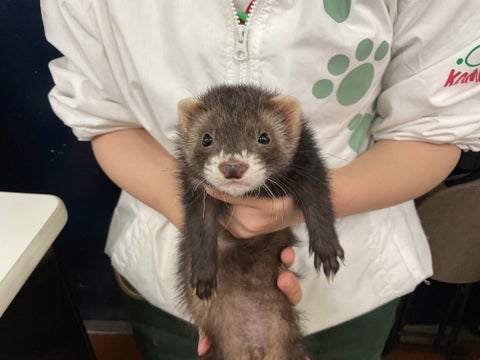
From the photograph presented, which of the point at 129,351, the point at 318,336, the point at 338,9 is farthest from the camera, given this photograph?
the point at 129,351

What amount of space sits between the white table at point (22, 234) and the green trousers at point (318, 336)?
1.30 ft

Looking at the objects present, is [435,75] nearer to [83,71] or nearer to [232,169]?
[232,169]

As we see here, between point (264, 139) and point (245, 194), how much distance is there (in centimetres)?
10

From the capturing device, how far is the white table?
0.66m

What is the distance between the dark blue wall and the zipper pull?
628 mm

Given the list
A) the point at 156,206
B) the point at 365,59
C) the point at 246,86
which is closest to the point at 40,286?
Result: the point at 156,206

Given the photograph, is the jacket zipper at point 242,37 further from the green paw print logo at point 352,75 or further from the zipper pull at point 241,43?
the green paw print logo at point 352,75

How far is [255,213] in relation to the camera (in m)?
0.75

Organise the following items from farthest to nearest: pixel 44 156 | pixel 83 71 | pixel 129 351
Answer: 1. pixel 129 351
2. pixel 44 156
3. pixel 83 71

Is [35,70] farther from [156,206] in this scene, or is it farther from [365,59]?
[365,59]

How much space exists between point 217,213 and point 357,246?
0.90 ft

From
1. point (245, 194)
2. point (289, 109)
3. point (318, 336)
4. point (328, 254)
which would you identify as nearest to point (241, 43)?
point (289, 109)

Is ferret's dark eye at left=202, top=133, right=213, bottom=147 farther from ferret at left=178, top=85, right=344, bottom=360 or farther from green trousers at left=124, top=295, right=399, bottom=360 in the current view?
green trousers at left=124, top=295, right=399, bottom=360

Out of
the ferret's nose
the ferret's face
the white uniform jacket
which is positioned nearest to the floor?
the white uniform jacket
